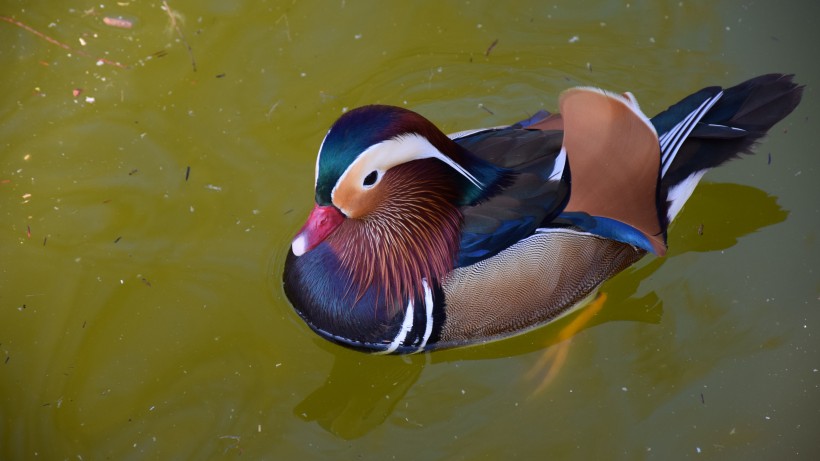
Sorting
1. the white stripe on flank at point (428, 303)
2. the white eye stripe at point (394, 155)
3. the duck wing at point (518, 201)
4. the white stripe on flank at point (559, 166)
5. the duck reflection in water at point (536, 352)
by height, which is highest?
the white eye stripe at point (394, 155)

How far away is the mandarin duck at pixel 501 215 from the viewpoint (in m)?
2.35

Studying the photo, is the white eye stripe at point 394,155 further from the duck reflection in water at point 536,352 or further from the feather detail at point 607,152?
the duck reflection in water at point 536,352

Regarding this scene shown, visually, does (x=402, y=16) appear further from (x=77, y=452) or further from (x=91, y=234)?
(x=77, y=452)

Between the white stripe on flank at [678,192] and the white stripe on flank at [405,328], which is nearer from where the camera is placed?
the white stripe on flank at [405,328]

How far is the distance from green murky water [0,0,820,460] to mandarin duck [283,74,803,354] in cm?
27

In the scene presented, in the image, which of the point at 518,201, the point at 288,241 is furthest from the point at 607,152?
the point at 288,241

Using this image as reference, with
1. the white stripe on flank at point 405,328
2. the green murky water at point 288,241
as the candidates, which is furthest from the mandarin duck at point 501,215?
the green murky water at point 288,241

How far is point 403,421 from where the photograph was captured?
105 inches

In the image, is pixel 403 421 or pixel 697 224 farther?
pixel 697 224

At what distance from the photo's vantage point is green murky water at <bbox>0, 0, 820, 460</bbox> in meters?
2.65

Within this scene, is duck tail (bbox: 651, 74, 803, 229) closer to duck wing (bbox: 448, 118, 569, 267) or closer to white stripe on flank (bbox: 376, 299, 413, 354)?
duck wing (bbox: 448, 118, 569, 267)

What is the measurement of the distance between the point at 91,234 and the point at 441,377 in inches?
59.7

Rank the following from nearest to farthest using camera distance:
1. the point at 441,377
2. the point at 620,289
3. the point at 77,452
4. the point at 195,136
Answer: the point at 77,452 < the point at 441,377 < the point at 620,289 < the point at 195,136

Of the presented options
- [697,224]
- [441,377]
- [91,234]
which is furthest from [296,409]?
[697,224]
